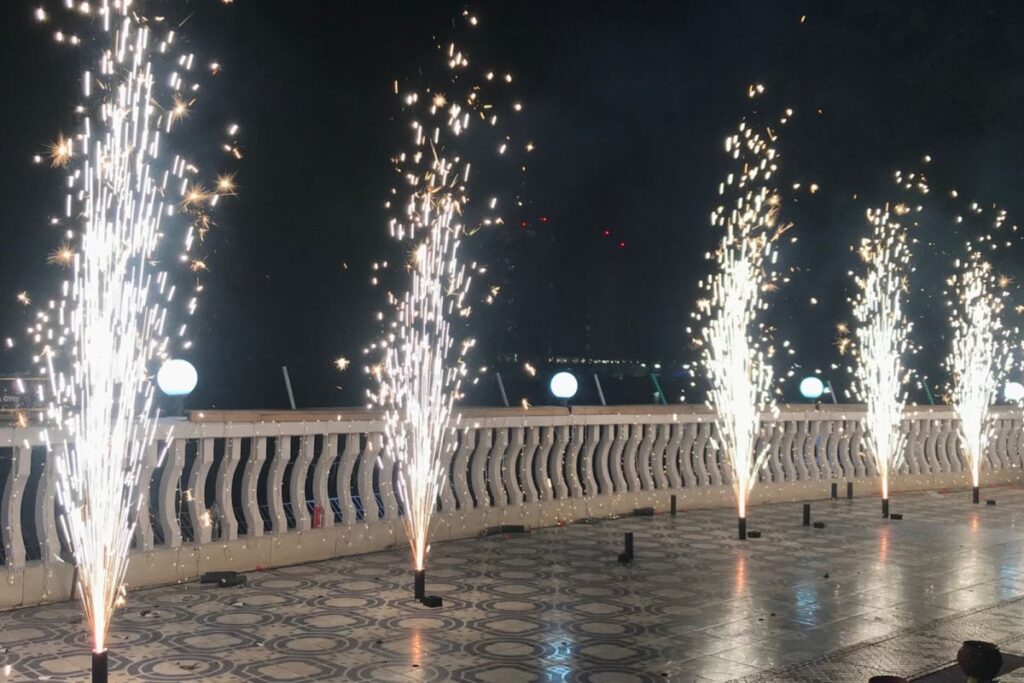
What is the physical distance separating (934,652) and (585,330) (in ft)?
68.3

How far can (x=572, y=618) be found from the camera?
6031 mm

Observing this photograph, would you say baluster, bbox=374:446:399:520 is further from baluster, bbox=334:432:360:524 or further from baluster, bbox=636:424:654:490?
baluster, bbox=636:424:654:490

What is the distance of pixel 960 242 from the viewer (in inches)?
788

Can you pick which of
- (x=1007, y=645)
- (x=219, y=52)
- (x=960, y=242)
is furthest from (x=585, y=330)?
(x=1007, y=645)

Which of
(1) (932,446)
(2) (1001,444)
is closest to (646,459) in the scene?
(1) (932,446)

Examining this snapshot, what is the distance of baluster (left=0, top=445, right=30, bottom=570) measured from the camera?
6.12 meters

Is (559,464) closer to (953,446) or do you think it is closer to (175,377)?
(175,377)

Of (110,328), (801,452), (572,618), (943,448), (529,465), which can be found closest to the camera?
(110,328)

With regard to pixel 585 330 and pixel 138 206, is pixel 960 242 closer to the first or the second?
pixel 585 330

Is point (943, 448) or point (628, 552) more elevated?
point (943, 448)

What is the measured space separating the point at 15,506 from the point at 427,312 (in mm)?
3006

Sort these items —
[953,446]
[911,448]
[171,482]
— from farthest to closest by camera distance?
[953,446], [911,448], [171,482]

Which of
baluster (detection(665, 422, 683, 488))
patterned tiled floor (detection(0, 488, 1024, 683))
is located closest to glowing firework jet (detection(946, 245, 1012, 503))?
baluster (detection(665, 422, 683, 488))

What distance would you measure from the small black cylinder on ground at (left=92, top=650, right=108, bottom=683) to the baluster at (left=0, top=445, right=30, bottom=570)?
8.30 feet
